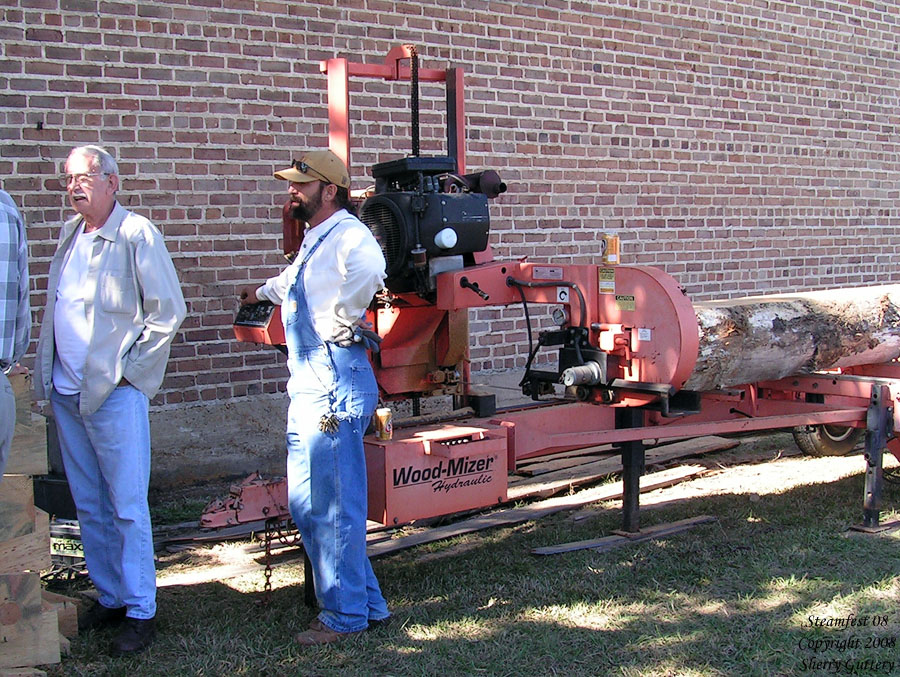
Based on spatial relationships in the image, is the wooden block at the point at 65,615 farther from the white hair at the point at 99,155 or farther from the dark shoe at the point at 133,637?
the white hair at the point at 99,155

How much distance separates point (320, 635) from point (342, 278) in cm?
156

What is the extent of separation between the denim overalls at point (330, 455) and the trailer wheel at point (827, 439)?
4512 millimetres

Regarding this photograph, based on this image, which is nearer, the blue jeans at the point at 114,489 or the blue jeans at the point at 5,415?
the blue jeans at the point at 5,415

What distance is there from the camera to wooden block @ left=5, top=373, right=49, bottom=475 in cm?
387

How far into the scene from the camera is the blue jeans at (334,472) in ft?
14.1

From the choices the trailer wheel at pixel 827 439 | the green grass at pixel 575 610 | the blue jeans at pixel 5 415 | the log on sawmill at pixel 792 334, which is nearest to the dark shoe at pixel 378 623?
the green grass at pixel 575 610

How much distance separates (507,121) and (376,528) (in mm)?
4163

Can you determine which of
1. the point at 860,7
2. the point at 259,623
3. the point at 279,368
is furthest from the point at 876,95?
the point at 259,623

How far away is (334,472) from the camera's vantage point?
4328 mm

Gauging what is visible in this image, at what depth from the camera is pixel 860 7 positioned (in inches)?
467

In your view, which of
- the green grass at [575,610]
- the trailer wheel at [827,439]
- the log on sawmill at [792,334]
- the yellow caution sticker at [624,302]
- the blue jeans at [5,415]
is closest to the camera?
the blue jeans at [5,415]

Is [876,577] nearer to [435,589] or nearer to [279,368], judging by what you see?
[435,589]

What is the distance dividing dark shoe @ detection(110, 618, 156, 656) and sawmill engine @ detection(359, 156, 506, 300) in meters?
2.05

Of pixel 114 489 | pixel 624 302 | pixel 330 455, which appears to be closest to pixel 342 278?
pixel 330 455
